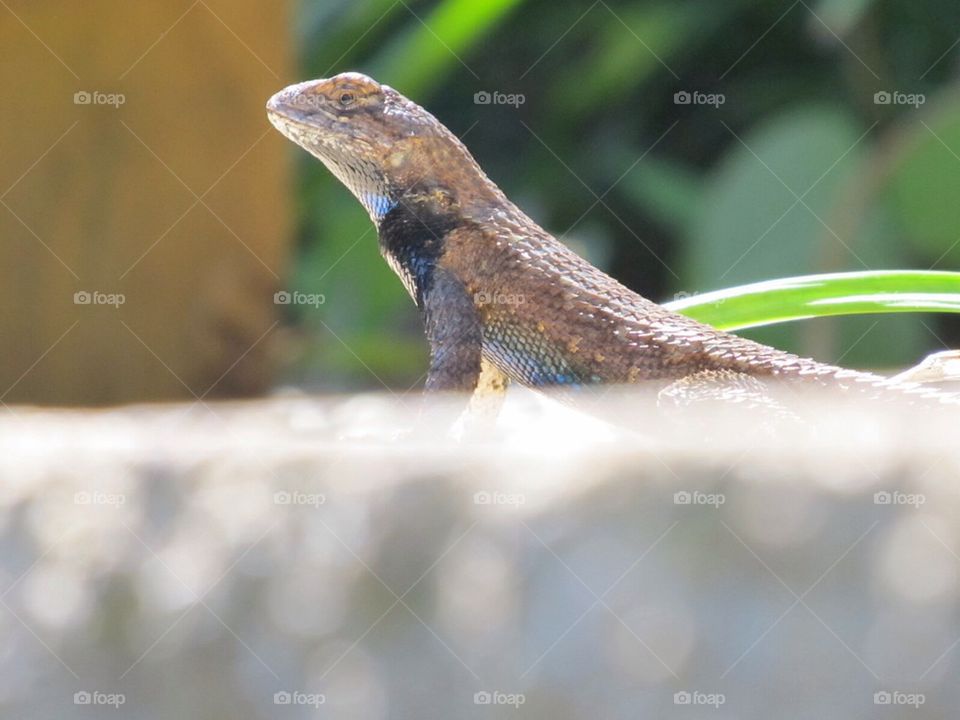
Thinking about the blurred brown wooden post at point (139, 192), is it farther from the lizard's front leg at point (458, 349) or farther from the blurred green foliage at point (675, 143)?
the lizard's front leg at point (458, 349)

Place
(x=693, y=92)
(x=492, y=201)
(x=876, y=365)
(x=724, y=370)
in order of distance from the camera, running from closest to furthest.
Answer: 1. (x=724, y=370)
2. (x=492, y=201)
3. (x=876, y=365)
4. (x=693, y=92)

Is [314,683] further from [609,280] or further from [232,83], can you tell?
[232,83]

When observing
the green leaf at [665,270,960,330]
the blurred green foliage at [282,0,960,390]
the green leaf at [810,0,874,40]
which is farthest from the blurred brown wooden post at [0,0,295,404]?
the green leaf at [665,270,960,330]

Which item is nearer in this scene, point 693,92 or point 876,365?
point 876,365

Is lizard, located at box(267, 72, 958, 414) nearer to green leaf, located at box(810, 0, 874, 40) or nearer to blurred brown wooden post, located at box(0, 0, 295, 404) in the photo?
blurred brown wooden post, located at box(0, 0, 295, 404)

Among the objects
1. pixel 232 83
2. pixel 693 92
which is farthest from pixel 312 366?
pixel 693 92

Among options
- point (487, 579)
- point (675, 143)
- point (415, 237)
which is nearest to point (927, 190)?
point (675, 143)
